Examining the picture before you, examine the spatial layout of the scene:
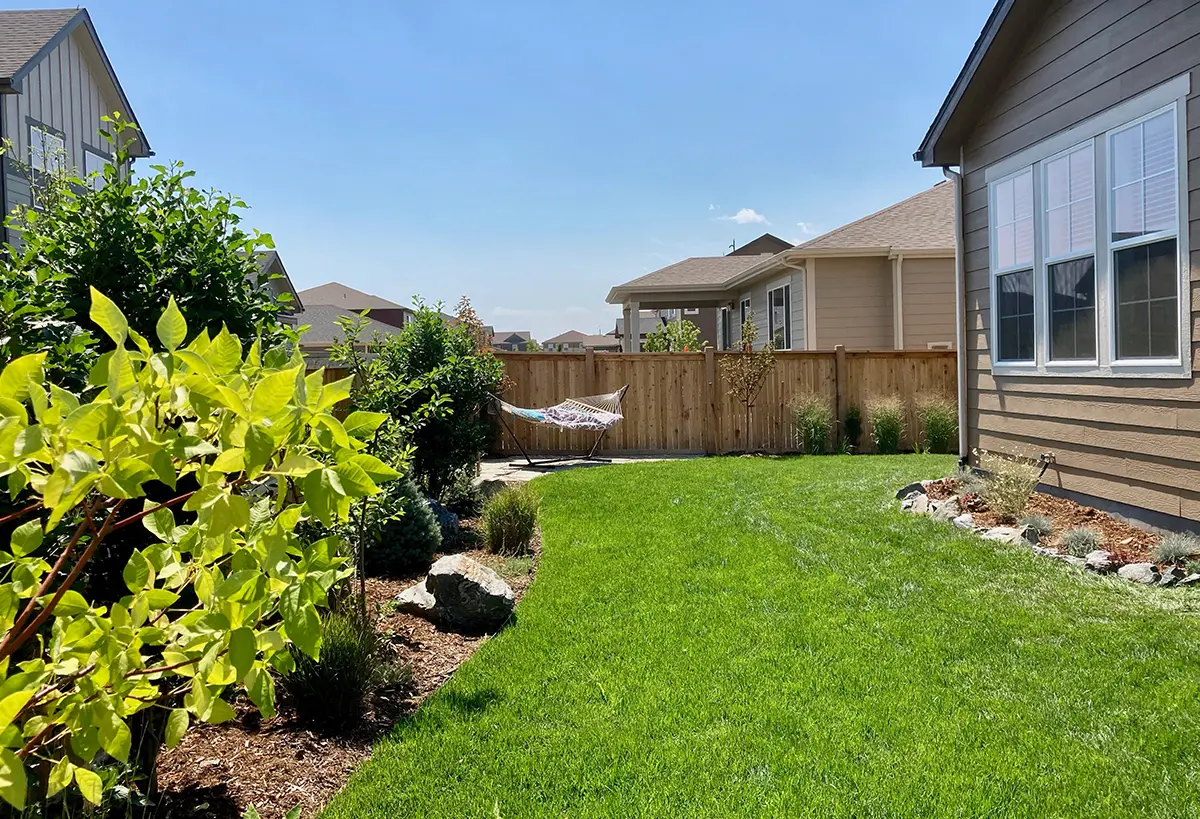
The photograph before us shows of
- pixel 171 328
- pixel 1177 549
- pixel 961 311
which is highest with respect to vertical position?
pixel 961 311

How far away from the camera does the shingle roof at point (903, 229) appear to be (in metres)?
14.0

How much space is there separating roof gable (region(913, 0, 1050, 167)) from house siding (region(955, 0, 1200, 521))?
10 cm

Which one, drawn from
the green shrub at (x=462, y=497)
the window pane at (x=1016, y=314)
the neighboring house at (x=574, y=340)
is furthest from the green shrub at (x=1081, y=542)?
the neighboring house at (x=574, y=340)

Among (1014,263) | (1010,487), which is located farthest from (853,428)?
(1010,487)

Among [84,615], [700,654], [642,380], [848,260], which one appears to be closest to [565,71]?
[642,380]

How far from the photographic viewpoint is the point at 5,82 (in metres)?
9.67

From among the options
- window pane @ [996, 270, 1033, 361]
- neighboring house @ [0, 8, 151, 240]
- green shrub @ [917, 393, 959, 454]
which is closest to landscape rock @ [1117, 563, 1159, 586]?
window pane @ [996, 270, 1033, 361]

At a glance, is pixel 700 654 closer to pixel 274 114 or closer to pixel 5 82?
pixel 274 114

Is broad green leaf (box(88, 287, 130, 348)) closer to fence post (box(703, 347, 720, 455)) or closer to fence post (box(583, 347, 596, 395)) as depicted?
fence post (box(583, 347, 596, 395))

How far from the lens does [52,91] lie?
447 inches

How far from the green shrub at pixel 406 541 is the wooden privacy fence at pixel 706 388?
269 inches

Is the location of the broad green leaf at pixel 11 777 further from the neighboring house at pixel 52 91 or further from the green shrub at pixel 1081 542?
the neighboring house at pixel 52 91

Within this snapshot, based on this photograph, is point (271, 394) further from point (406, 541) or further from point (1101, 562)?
point (1101, 562)

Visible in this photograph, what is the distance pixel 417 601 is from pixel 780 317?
13348 mm
